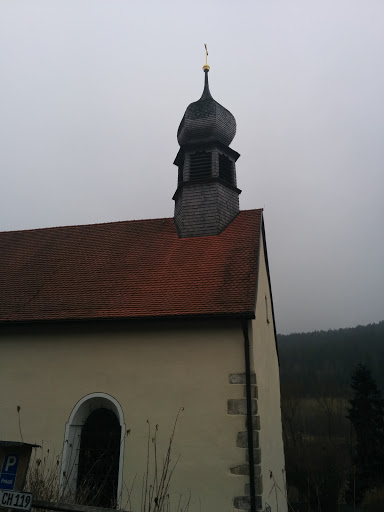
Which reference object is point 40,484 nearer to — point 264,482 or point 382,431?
point 264,482

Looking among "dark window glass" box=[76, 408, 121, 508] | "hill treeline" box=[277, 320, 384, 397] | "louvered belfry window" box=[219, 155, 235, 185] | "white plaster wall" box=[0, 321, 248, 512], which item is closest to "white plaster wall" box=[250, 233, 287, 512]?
"white plaster wall" box=[0, 321, 248, 512]

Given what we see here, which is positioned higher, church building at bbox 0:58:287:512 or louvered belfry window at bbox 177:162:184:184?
louvered belfry window at bbox 177:162:184:184

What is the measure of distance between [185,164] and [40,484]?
8.66 meters

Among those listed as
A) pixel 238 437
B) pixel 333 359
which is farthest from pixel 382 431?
pixel 238 437

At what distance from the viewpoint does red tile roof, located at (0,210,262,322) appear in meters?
7.59

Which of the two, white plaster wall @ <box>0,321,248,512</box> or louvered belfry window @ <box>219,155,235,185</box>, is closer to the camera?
white plaster wall @ <box>0,321,248,512</box>

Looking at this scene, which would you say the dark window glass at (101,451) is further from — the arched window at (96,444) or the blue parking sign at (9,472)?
the blue parking sign at (9,472)

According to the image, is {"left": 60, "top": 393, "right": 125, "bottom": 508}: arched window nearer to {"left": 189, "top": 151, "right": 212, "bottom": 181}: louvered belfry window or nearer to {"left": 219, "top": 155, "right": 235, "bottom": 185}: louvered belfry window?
{"left": 189, "top": 151, "right": 212, "bottom": 181}: louvered belfry window

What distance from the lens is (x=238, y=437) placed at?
6387mm

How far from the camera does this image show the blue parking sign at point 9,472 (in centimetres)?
308

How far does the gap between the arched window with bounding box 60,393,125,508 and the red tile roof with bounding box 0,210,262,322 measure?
5.40 feet

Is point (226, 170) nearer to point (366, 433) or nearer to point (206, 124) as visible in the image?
point (206, 124)

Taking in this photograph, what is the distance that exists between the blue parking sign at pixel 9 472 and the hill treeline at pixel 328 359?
30.1 metres

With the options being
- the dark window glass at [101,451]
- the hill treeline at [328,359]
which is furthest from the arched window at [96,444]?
the hill treeline at [328,359]
